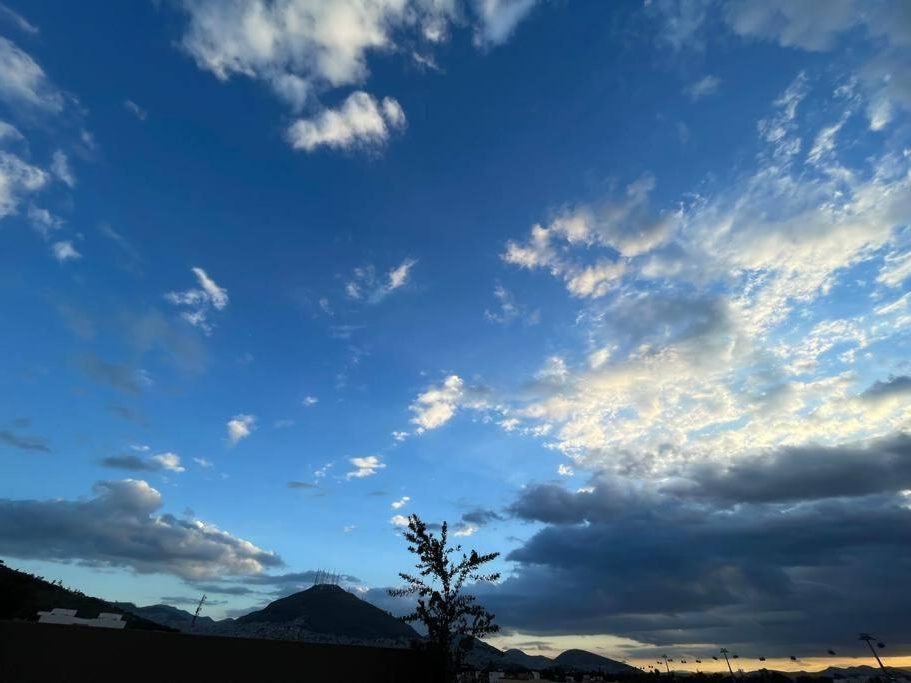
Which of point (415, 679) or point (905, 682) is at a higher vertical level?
point (905, 682)

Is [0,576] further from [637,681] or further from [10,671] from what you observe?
[637,681]

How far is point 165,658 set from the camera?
14.8 m

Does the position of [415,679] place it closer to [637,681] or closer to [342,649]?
[342,649]

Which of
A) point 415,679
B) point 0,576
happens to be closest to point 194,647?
point 415,679

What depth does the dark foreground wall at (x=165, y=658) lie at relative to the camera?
41.6 feet

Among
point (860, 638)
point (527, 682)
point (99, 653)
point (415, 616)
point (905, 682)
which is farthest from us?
point (905, 682)

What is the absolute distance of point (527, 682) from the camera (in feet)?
194

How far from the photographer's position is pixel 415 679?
2175 centimetres

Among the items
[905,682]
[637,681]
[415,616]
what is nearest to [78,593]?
[637,681]

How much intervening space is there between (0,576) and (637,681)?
491 feet

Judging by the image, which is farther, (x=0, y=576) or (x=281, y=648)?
(x=0, y=576)

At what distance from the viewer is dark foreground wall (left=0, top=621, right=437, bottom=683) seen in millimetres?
12688

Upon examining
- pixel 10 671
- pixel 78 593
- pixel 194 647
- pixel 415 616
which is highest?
pixel 78 593

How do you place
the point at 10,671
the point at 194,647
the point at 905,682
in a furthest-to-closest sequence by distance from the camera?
the point at 905,682, the point at 194,647, the point at 10,671
